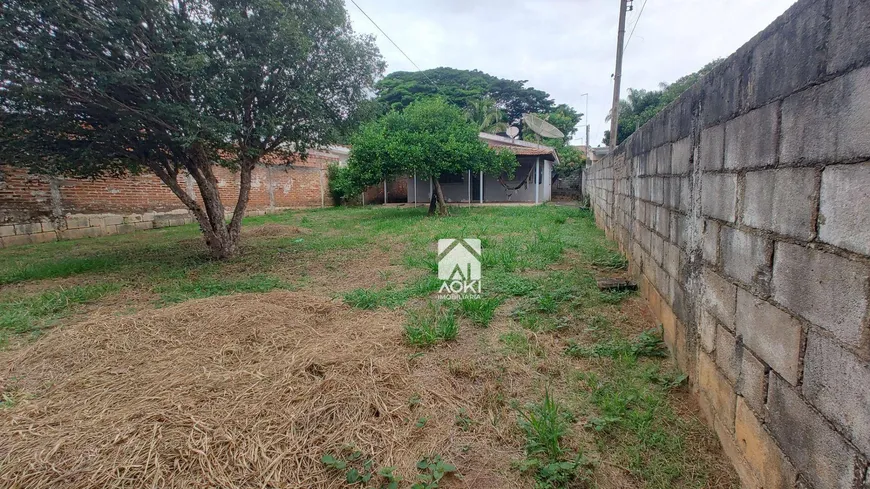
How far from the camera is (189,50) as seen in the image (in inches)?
168

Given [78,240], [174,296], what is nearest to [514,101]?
[78,240]

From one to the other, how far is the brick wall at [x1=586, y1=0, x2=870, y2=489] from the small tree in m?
8.81

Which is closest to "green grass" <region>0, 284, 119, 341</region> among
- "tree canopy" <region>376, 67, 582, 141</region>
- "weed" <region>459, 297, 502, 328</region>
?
"weed" <region>459, 297, 502, 328</region>

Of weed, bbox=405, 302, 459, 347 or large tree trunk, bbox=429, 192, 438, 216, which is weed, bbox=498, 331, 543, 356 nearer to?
weed, bbox=405, 302, 459, 347

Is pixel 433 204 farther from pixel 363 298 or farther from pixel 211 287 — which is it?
pixel 363 298

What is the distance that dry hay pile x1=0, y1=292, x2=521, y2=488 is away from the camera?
151 centimetres

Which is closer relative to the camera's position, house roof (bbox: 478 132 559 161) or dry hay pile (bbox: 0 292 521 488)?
dry hay pile (bbox: 0 292 521 488)

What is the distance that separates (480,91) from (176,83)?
88.6 feet

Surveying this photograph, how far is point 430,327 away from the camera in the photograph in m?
2.83

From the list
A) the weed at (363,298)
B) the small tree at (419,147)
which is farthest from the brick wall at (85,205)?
the weed at (363,298)

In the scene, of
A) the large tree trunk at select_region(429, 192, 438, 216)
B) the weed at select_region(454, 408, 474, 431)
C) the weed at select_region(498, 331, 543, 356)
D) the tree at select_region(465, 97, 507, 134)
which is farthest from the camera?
the tree at select_region(465, 97, 507, 134)

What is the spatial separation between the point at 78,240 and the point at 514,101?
2803 cm

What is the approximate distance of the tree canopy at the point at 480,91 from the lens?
2758 cm

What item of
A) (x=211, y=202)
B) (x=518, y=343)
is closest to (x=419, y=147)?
(x=211, y=202)
